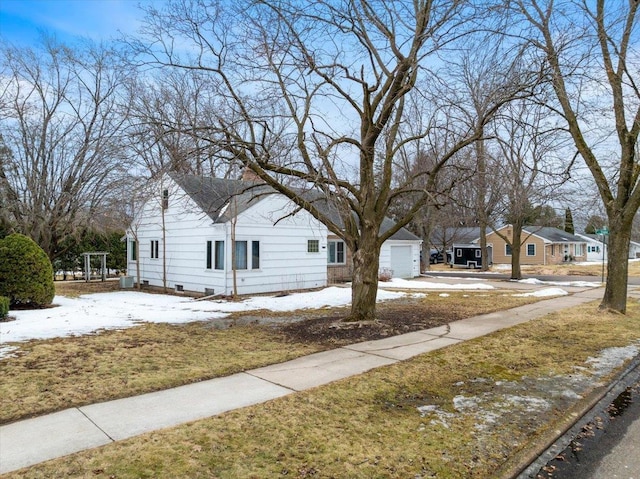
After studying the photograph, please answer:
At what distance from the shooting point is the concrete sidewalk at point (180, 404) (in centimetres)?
366

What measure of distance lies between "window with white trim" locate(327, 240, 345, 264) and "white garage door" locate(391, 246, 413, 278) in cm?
449

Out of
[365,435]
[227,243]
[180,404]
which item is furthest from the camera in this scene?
[227,243]

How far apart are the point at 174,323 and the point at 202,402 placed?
576 cm

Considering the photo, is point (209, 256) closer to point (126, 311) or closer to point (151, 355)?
point (126, 311)

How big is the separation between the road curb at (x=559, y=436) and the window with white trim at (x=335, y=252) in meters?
15.3

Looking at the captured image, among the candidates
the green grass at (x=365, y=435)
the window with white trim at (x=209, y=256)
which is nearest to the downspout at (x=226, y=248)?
the window with white trim at (x=209, y=256)

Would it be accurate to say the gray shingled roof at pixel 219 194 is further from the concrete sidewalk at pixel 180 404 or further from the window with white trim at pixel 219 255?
the concrete sidewalk at pixel 180 404

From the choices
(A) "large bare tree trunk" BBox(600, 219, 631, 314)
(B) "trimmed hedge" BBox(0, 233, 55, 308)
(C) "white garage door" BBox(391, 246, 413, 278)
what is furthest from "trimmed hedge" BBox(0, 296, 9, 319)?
(C) "white garage door" BBox(391, 246, 413, 278)

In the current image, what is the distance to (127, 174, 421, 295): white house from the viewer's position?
15352 mm

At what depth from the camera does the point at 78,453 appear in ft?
11.4

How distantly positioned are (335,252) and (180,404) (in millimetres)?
16664

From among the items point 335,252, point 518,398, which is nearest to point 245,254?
point 335,252

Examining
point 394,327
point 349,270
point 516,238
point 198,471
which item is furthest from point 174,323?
point 516,238

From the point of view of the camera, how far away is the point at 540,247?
141 feet
